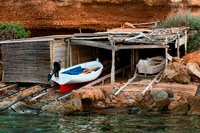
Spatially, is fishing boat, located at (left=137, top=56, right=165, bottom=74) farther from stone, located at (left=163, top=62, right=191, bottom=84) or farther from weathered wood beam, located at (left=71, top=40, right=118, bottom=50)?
weathered wood beam, located at (left=71, top=40, right=118, bottom=50)

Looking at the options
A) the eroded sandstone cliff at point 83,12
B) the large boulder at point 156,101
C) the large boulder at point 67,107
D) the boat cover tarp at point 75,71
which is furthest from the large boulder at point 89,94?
the eroded sandstone cliff at point 83,12

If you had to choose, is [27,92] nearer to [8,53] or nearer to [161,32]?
[8,53]

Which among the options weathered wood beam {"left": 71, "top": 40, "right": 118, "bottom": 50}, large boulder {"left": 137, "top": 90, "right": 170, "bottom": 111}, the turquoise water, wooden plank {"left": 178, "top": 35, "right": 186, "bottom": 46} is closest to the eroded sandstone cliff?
wooden plank {"left": 178, "top": 35, "right": 186, "bottom": 46}

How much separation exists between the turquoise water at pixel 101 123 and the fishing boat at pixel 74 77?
9.50ft

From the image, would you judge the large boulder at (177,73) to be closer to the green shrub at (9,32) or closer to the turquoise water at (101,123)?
the turquoise water at (101,123)

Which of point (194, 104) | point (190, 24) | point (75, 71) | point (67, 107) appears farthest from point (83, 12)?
point (194, 104)

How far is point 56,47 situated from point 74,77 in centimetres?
248

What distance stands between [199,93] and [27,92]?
26.4ft

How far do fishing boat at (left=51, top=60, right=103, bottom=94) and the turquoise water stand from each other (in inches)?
114

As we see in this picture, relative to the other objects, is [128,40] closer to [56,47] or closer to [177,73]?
[177,73]

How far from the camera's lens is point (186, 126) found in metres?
12.1

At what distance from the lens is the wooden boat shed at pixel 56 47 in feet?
57.9

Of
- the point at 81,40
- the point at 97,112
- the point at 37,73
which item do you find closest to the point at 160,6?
the point at 81,40

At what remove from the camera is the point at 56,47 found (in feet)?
59.6
